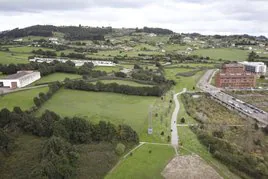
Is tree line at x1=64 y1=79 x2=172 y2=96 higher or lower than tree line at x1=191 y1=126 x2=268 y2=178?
above

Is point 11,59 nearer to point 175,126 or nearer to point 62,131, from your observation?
point 62,131

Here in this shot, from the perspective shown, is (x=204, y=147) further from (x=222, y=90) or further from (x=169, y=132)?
(x=222, y=90)

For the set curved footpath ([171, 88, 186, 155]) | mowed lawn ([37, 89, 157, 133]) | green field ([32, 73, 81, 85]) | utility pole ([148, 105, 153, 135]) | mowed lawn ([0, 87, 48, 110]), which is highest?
green field ([32, 73, 81, 85])

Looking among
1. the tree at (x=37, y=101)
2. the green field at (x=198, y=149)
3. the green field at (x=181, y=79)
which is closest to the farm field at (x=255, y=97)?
the green field at (x=181, y=79)

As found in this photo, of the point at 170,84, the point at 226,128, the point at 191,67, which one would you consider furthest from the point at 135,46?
the point at 226,128

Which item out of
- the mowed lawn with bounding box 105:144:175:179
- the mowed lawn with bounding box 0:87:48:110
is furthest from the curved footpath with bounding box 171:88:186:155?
the mowed lawn with bounding box 0:87:48:110

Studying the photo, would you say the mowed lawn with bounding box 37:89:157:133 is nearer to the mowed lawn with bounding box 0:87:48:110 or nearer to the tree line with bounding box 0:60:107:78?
the mowed lawn with bounding box 0:87:48:110

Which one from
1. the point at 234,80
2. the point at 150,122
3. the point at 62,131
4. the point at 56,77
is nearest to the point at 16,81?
the point at 56,77
